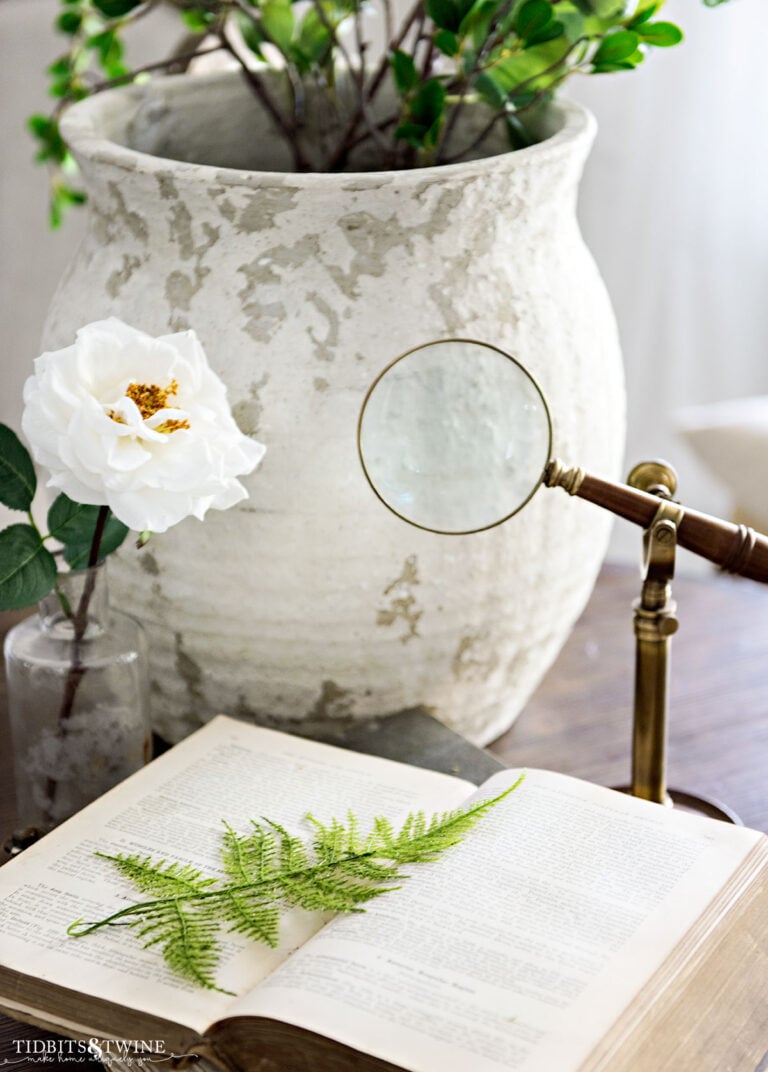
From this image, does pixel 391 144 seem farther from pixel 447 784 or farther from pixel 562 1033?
pixel 562 1033

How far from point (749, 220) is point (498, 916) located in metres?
1.84

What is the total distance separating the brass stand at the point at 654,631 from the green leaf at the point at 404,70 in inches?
10.8

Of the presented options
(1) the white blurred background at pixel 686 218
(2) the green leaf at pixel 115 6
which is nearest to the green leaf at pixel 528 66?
(2) the green leaf at pixel 115 6

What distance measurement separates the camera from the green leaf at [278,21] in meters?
0.80

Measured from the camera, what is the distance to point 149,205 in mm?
688

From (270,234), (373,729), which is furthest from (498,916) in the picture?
(270,234)

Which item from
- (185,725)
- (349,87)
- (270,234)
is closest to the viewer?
(270,234)

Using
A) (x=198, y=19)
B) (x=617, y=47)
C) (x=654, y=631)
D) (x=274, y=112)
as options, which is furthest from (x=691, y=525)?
(x=198, y=19)

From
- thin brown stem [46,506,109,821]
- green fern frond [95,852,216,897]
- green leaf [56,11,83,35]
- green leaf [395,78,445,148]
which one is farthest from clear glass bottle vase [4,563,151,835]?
green leaf [56,11,83,35]

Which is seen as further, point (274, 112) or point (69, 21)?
point (69, 21)

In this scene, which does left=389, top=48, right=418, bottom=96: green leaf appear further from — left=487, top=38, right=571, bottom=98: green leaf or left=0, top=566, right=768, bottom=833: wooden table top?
left=0, top=566, right=768, bottom=833: wooden table top

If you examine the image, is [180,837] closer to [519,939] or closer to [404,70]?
[519,939]

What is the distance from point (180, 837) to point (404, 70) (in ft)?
1.50

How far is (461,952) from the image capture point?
50 centimetres
